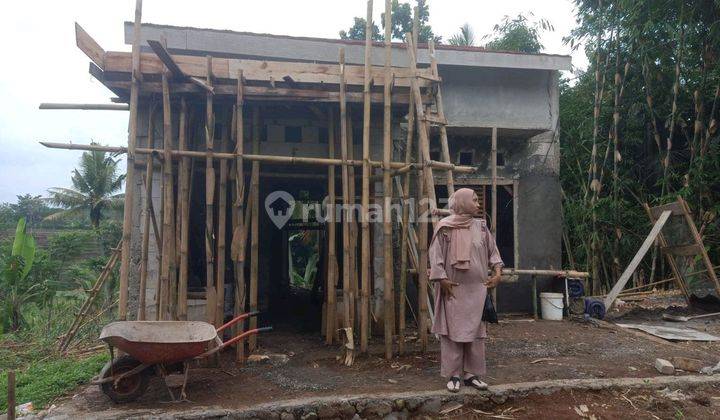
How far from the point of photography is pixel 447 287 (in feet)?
13.2

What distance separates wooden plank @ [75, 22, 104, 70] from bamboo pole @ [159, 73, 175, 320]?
2.25ft

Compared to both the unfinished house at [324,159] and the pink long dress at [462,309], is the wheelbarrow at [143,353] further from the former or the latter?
the pink long dress at [462,309]

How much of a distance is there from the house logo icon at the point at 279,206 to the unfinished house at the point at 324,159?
90mm

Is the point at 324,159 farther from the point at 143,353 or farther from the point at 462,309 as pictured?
the point at 143,353

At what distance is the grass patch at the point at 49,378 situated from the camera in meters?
3.99

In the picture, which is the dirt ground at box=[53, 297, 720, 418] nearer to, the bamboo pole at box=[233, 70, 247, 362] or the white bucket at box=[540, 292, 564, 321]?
the bamboo pole at box=[233, 70, 247, 362]

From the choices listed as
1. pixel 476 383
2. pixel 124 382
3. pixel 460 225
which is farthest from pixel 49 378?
pixel 460 225

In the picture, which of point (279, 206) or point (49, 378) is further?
point (279, 206)

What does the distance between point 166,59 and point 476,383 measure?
13.2 ft

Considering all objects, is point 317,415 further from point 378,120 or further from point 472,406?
point 378,120

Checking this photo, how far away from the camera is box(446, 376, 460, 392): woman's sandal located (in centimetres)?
383

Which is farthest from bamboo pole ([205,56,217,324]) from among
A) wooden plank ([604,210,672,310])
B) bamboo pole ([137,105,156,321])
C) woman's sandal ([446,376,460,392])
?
wooden plank ([604,210,672,310])

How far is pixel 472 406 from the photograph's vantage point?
3.76m

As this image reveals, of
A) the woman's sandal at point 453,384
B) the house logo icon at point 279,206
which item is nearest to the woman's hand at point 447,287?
the woman's sandal at point 453,384
